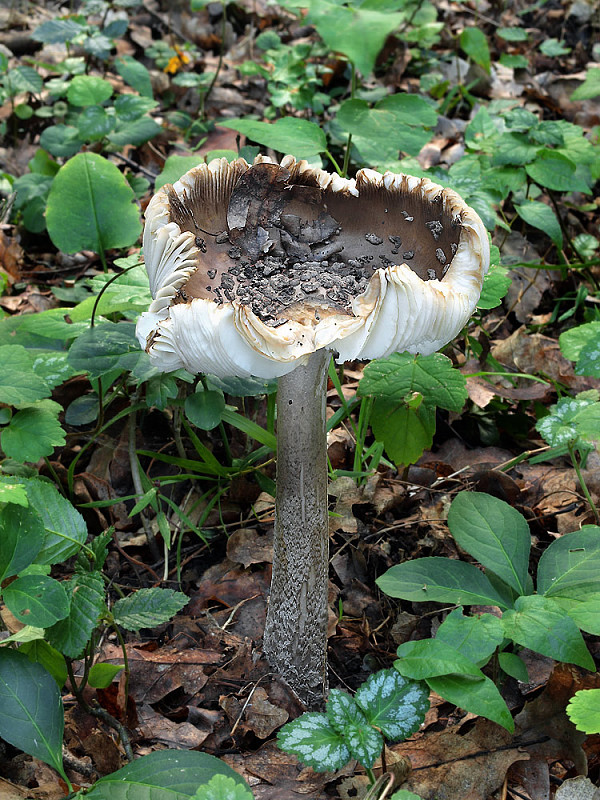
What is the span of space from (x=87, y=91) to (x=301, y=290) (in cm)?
253

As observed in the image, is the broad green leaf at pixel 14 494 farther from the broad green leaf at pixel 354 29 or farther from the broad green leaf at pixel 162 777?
the broad green leaf at pixel 354 29

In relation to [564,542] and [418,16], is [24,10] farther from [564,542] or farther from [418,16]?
[564,542]

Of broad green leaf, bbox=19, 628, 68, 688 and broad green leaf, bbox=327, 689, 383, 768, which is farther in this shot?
broad green leaf, bbox=19, 628, 68, 688

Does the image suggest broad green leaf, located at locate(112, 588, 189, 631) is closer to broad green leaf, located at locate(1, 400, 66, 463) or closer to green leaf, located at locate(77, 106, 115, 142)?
broad green leaf, located at locate(1, 400, 66, 463)

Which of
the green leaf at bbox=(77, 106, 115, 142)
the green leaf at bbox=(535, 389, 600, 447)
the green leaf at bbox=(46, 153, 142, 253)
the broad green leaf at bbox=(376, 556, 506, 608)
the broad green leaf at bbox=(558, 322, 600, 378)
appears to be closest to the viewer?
the broad green leaf at bbox=(376, 556, 506, 608)

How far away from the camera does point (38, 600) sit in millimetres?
1775

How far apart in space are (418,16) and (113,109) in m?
2.67

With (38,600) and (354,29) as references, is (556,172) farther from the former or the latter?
(38,600)

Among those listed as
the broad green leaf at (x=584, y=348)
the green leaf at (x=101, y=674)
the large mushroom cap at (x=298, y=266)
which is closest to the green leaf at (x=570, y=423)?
the broad green leaf at (x=584, y=348)

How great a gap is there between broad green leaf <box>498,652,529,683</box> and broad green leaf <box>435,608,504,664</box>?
0.25 feet

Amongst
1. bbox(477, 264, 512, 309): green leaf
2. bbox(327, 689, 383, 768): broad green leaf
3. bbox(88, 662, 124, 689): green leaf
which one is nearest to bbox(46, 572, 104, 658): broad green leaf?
bbox(88, 662, 124, 689): green leaf

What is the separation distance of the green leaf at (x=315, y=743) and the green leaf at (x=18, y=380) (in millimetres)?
1289

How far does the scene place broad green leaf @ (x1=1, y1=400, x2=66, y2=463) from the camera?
7.80 ft

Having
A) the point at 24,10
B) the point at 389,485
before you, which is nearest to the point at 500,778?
the point at 389,485
